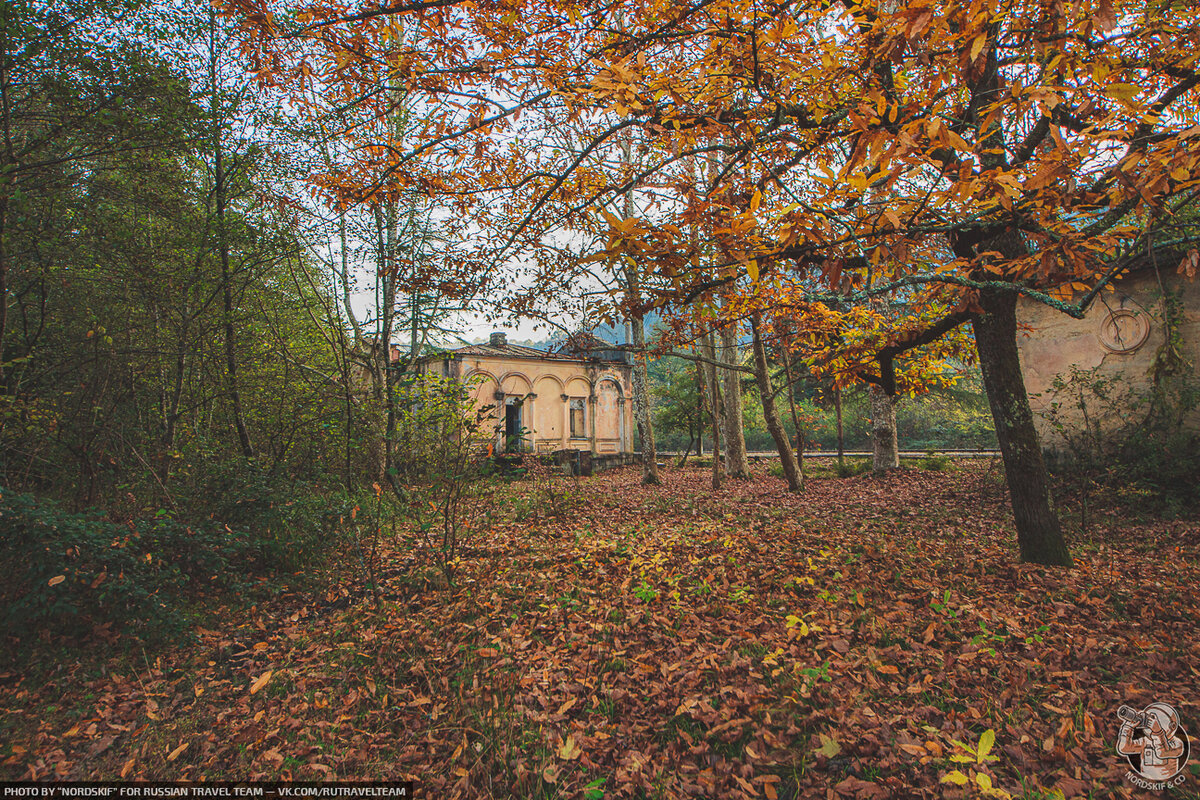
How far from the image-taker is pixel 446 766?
2803 millimetres

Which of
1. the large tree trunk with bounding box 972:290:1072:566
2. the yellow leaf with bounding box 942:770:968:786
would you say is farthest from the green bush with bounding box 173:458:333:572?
the large tree trunk with bounding box 972:290:1072:566

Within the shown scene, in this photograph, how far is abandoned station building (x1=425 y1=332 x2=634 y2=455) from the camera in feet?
69.6

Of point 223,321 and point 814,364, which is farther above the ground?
point 223,321

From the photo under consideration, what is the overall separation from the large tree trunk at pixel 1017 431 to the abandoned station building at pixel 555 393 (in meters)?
15.5

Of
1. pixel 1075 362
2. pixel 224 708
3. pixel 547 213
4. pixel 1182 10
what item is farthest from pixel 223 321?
pixel 1075 362

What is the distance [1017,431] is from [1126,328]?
19.4 feet

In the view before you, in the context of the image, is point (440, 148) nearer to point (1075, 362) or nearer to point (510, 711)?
point (510, 711)

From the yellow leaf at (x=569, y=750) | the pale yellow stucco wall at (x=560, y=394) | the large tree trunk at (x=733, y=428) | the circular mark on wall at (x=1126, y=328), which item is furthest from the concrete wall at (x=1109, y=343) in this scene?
the pale yellow stucco wall at (x=560, y=394)

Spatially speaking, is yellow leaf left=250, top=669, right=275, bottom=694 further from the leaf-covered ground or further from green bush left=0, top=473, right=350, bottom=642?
green bush left=0, top=473, right=350, bottom=642

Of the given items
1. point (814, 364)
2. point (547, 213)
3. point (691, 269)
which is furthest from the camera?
point (814, 364)

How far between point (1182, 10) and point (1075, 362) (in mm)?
6767

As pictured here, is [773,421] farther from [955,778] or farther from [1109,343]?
[955,778]

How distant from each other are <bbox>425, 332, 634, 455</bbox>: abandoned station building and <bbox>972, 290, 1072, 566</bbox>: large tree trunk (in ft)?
51.0

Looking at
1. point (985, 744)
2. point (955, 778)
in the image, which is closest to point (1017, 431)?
point (985, 744)
